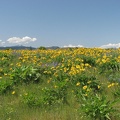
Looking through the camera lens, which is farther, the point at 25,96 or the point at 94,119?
the point at 25,96

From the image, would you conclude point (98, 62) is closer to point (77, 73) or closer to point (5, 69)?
point (77, 73)

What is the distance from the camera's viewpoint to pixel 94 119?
6336 mm

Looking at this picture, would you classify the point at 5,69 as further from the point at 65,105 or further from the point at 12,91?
the point at 65,105

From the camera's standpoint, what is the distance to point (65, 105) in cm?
730

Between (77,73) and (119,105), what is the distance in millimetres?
2275

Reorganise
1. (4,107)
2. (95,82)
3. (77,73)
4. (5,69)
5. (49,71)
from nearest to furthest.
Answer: (4,107) < (95,82) < (77,73) < (49,71) < (5,69)

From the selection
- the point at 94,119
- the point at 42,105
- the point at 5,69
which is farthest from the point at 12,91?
the point at 94,119

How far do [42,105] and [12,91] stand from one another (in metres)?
1.72

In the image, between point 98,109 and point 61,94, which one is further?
point 61,94

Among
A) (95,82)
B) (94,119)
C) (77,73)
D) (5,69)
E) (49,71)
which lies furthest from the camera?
(5,69)

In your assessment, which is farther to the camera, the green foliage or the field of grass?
the field of grass

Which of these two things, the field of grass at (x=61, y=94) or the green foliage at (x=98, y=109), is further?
the field of grass at (x=61, y=94)

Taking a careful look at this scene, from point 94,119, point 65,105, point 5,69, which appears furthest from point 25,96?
point 5,69

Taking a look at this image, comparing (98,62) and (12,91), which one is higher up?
(98,62)
